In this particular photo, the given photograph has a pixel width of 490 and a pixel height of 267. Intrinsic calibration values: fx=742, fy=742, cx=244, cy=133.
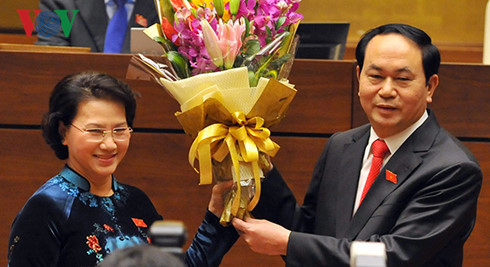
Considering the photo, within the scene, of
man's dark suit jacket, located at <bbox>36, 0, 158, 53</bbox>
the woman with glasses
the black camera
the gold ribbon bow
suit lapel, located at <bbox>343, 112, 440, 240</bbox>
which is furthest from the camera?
man's dark suit jacket, located at <bbox>36, 0, 158, 53</bbox>

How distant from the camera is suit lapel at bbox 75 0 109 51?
346 centimetres

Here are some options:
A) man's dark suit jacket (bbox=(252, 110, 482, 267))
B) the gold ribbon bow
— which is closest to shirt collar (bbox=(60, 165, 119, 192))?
the gold ribbon bow

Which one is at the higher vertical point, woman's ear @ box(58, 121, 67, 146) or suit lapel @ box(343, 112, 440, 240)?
woman's ear @ box(58, 121, 67, 146)

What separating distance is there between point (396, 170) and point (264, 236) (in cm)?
40

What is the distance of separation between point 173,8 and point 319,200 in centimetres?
72

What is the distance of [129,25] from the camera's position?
3.46 meters

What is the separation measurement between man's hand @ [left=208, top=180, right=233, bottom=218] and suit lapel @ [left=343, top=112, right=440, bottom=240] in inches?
13.8

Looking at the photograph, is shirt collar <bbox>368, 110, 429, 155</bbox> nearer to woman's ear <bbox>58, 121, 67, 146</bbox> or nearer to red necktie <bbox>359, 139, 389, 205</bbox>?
red necktie <bbox>359, 139, 389, 205</bbox>

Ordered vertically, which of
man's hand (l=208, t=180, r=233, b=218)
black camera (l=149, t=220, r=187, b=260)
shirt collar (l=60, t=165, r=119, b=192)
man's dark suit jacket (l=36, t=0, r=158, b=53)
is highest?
black camera (l=149, t=220, r=187, b=260)

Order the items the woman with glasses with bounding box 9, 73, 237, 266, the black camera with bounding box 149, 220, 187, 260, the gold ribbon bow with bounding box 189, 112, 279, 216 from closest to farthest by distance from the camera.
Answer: the black camera with bounding box 149, 220, 187, 260
the woman with glasses with bounding box 9, 73, 237, 266
the gold ribbon bow with bounding box 189, 112, 279, 216

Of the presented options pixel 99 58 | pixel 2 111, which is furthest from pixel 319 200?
pixel 2 111

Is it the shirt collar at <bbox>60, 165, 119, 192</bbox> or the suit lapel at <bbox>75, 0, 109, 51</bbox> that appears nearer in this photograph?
the shirt collar at <bbox>60, 165, 119, 192</bbox>

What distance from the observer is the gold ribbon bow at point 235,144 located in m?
1.90

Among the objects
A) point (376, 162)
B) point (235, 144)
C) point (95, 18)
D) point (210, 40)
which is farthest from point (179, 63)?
point (95, 18)
